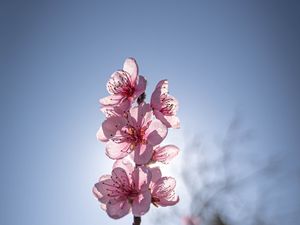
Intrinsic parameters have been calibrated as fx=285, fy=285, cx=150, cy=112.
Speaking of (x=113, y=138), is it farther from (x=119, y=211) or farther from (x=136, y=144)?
(x=119, y=211)

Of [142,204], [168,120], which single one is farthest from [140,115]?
[142,204]

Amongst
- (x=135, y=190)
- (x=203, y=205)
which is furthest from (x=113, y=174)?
(x=203, y=205)

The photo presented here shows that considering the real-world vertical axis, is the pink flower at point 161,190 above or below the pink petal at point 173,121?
below

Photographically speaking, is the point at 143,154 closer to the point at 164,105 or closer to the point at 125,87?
the point at 164,105

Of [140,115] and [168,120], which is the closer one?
[140,115]

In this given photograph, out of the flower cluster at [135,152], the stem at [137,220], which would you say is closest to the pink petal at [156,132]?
the flower cluster at [135,152]

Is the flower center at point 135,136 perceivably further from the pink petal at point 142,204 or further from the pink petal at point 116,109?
the pink petal at point 142,204

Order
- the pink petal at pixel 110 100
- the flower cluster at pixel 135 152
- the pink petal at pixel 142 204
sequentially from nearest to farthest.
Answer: the pink petal at pixel 142 204
the flower cluster at pixel 135 152
the pink petal at pixel 110 100
